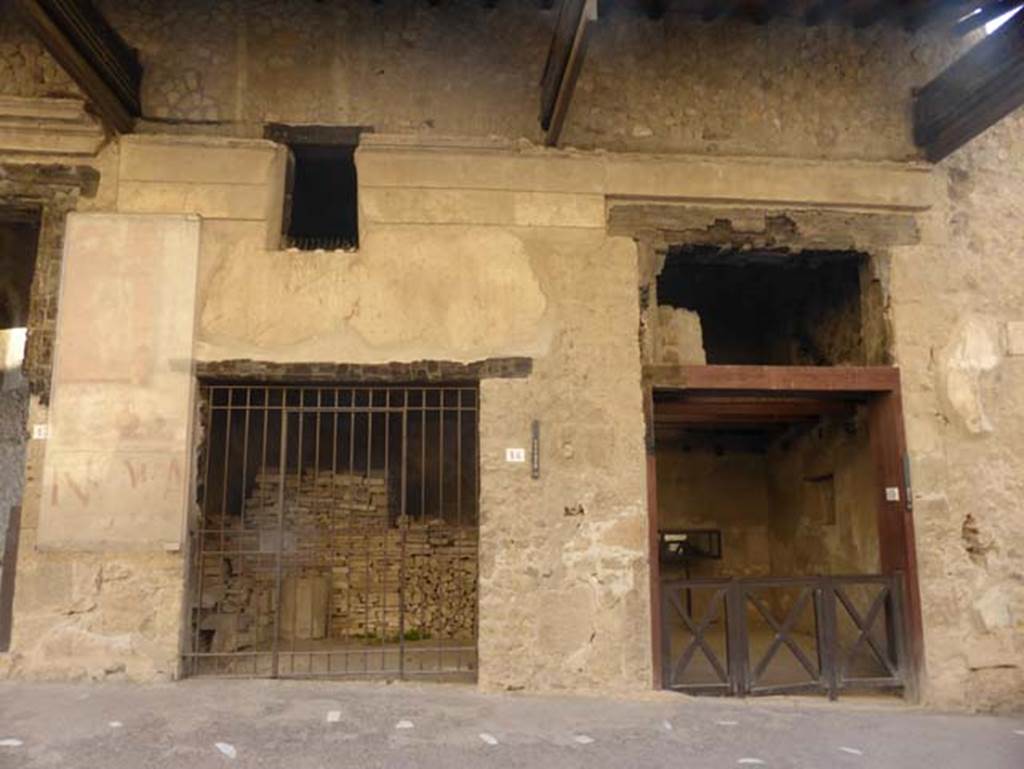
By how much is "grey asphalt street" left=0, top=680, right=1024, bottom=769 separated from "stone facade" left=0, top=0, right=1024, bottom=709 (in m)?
0.36

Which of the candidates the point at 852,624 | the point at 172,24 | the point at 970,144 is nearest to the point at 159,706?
the point at 172,24

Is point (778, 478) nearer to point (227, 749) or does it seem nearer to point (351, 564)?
point (351, 564)

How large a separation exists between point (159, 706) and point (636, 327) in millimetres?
3992

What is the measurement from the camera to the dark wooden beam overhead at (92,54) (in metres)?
4.94

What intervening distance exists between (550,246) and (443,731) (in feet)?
11.1

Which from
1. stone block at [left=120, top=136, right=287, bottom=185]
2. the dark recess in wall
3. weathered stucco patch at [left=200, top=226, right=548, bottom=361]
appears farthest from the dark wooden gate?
stone block at [left=120, top=136, right=287, bottom=185]

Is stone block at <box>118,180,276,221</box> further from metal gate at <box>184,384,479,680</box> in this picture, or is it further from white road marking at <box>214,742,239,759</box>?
white road marking at <box>214,742,239,759</box>

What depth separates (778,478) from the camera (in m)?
9.45

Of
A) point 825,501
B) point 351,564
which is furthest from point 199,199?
point 825,501

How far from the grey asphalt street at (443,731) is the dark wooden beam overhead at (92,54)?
3878 millimetres

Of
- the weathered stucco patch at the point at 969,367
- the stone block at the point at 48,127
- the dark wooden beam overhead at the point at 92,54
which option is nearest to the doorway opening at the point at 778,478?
the weathered stucco patch at the point at 969,367

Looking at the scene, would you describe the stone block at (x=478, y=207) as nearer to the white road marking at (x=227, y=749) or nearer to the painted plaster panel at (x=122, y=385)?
the painted plaster panel at (x=122, y=385)

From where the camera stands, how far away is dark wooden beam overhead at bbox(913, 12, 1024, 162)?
5633 mm

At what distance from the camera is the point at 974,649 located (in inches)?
239
